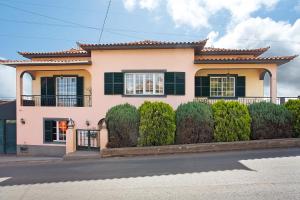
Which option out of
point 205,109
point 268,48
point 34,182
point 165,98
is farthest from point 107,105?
point 268,48

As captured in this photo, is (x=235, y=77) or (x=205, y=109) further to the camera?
(x=235, y=77)

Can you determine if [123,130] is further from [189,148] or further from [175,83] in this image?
[175,83]

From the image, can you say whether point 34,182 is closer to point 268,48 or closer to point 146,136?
point 146,136

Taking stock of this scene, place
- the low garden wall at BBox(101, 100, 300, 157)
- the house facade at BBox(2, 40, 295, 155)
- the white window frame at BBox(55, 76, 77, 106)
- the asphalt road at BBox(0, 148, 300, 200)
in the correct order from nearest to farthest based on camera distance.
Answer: the asphalt road at BBox(0, 148, 300, 200) < the low garden wall at BBox(101, 100, 300, 157) < the house facade at BBox(2, 40, 295, 155) < the white window frame at BBox(55, 76, 77, 106)

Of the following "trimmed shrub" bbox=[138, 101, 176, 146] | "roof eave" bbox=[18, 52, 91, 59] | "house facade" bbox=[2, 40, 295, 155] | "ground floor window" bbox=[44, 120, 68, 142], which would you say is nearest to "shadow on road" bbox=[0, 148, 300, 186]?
"trimmed shrub" bbox=[138, 101, 176, 146]

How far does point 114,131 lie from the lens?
1130cm

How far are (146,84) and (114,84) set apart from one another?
2.01 m

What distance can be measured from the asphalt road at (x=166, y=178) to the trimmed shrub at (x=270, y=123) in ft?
4.01

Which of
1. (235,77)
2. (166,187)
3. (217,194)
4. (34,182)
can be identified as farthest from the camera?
(235,77)

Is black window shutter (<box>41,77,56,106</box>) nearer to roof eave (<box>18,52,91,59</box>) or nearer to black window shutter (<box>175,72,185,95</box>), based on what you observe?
roof eave (<box>18,52,91,59</box>)

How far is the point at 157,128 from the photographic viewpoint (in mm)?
10969

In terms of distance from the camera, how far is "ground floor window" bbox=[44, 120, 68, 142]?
16.0m

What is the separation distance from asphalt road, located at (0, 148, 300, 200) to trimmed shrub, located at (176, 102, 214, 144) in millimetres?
1062

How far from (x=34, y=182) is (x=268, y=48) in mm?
16820
